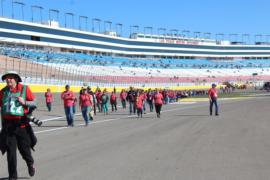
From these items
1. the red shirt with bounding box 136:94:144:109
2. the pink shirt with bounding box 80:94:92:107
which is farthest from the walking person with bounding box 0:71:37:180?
the red shirt with bounding box 136:94:144:109

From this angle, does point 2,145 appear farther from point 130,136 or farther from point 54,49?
point 54,49

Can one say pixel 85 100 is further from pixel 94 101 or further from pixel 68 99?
pixel 94 101

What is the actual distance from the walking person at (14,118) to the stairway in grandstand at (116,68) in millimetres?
28741

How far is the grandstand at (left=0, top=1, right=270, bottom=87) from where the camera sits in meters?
49.2

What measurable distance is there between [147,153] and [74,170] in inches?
87.9

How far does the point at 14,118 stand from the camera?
265 inches

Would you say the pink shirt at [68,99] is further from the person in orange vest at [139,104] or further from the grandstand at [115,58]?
the grandstand at [115,58]

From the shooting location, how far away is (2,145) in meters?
6.72

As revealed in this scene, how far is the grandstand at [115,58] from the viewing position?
1938 inches

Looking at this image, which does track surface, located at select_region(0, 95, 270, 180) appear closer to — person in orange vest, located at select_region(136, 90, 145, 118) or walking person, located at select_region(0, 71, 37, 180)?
walking person, located at select_region(0, 71, 37, 180)

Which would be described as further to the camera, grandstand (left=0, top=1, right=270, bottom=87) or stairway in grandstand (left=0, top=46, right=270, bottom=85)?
grandstand (left=0, top=1, right=270, bottom=87)

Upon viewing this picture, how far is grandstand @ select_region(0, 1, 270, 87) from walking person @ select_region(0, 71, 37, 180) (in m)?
28.9

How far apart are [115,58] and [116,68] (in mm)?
12105

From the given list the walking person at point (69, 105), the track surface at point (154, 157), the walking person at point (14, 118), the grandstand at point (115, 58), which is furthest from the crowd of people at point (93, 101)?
the walking person at point (14, 118)
